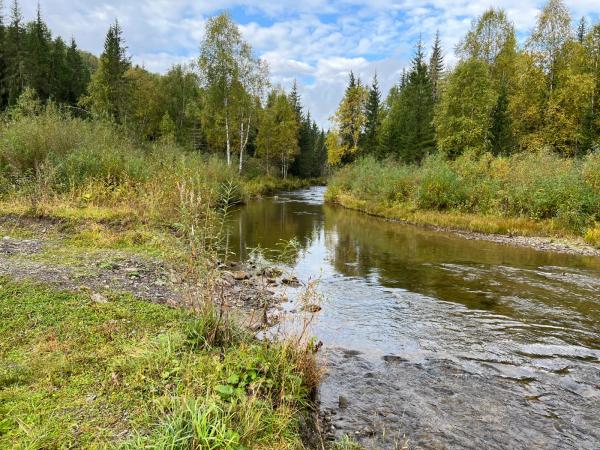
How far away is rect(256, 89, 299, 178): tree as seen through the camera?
52969 millimetres

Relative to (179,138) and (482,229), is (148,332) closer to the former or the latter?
(482,229)

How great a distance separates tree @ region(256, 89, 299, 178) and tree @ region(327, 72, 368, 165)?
6.88 metres

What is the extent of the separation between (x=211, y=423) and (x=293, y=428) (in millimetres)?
1002

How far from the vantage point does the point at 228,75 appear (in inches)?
1439

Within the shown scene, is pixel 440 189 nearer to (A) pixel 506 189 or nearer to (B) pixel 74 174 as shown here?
(A) pixel 506 189

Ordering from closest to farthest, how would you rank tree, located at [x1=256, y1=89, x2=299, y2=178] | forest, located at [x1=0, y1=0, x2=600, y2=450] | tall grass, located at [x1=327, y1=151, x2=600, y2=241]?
forest, located at [x1=0, y1=0, x2=600, y2=450]
tall grass, located at [x1=327, y1=151, x2=600, y2=241]
tree, located at [x1=256, y1=89, x2=299, y2=178]

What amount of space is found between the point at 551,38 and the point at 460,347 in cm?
3801

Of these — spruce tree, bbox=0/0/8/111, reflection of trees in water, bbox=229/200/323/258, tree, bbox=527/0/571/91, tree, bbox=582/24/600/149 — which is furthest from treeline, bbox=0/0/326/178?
tree, bbox=582/24/600/149

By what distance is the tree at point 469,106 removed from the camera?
3516 centimetres

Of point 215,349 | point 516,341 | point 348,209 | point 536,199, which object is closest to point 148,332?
point 215,349

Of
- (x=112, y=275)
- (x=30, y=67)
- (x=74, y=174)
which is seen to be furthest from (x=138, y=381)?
(x=30, y=67)

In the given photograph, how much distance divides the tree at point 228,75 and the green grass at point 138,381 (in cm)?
3018

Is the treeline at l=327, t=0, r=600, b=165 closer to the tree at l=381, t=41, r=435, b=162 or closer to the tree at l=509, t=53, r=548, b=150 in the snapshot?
the tree at l=509, t=53, r=548, b=150

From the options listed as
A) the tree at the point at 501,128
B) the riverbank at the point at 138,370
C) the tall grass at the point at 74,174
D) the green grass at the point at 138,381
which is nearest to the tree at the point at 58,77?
the tall grass at the point at 74,174
